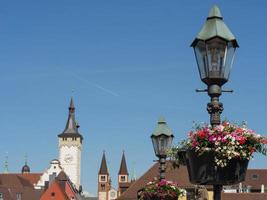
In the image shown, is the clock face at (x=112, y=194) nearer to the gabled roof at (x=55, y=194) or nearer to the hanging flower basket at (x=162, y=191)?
the gabled roof at (x=55, y=194)

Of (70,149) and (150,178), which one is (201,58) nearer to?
(150,178)

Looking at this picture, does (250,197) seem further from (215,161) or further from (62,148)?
(62,148)

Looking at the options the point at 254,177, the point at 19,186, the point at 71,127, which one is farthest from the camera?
the point at 71,127

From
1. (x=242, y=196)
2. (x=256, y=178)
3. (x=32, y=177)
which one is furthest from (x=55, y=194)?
(x=32, y=177)

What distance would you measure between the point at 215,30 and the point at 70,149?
169 m

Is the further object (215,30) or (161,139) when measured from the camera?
(161,139)

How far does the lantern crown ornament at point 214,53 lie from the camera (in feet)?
30.7

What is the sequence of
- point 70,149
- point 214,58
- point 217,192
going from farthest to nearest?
1. point 70,149
2. point 214,58
3. point 217,192

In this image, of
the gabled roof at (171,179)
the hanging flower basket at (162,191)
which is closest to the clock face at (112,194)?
the gabled roof at (171,179)

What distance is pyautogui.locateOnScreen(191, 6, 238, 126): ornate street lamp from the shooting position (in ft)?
30.7

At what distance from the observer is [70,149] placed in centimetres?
17688

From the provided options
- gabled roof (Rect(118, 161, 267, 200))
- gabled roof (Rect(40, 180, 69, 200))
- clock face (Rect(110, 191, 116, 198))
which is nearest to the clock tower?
clock face (Rect(110, 191, 116, 198))

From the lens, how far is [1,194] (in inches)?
4289

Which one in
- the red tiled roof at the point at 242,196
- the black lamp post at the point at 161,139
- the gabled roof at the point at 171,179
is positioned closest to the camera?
the black lamp post at the point at 161,139
